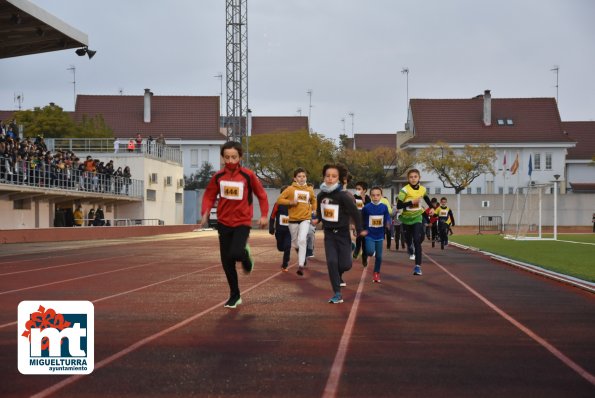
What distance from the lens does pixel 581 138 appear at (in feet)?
308

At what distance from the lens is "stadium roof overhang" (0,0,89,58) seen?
2697cm

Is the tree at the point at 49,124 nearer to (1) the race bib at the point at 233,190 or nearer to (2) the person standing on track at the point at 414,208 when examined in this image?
(2) the person standing on track at the point at 414,208

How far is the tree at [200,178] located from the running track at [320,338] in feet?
234

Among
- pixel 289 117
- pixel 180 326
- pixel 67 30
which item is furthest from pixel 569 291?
pixel 289 117

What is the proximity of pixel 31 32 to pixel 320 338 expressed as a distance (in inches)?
985

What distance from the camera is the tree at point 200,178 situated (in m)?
87.7

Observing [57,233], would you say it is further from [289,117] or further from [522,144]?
[289,117]

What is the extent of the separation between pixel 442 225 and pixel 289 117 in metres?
81.2

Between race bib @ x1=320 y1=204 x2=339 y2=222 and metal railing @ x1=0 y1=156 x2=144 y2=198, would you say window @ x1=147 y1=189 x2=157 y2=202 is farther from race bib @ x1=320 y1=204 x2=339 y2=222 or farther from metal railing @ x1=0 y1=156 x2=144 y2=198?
race bib @ x1=320 y1=204 x2=339 y2=222

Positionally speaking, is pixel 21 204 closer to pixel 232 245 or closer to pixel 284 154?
pixel 232 245

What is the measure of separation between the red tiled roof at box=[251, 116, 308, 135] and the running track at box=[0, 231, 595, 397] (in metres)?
93.2

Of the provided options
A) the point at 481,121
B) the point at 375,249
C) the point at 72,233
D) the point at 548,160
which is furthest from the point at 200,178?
the point at 375,249

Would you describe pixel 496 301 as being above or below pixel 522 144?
below

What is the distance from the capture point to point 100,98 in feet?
308
